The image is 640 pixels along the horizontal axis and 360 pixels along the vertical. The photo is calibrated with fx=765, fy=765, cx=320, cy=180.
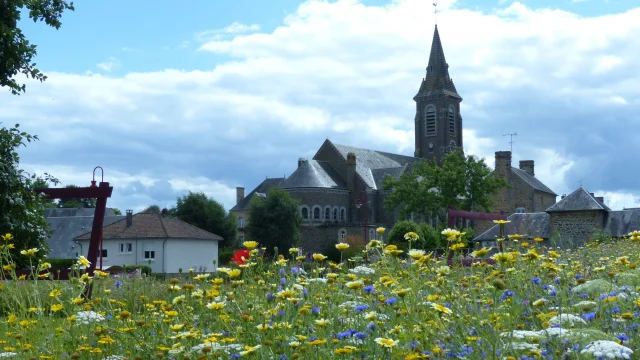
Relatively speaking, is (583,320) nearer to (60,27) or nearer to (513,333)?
(513,333)

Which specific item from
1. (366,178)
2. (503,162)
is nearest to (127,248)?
(366,178)

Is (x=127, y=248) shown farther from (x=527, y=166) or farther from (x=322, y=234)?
(x=527, y=166)

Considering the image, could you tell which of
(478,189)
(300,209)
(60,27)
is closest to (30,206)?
(60,27)

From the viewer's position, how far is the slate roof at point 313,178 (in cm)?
7206

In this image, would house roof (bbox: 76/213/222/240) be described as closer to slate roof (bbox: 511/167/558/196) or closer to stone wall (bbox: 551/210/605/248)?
stone wall (bbox: 551/210/605/248)

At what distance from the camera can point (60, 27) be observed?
54.7ft

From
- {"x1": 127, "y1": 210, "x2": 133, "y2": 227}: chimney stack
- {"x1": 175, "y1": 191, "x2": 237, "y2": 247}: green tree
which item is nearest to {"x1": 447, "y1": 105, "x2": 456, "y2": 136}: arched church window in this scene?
{"x1": 175, "y1": 191, "x2": 237, "y2": 247}: green tree

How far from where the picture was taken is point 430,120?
85.6 m

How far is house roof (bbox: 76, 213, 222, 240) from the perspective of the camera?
54.8 metres

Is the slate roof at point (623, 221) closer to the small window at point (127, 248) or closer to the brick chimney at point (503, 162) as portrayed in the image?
the small window at point (127, 248)

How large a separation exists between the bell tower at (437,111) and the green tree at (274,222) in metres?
24.4

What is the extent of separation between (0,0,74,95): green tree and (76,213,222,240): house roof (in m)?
38.7

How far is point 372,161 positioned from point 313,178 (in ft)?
32.3

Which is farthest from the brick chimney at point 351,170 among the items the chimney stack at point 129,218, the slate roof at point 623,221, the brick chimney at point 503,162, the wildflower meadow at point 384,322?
the wildflower meadow at point 384,322
